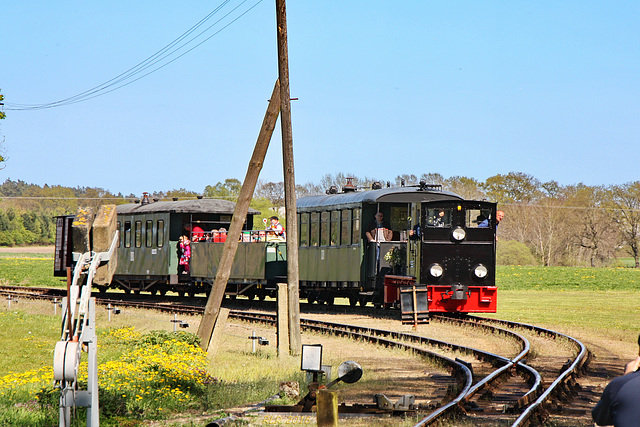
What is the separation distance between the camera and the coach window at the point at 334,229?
23266 millimetres

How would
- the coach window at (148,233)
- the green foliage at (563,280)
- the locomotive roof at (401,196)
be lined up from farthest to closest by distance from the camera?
1. the green foliage at (563,280)
2. the coach window at (148,233)
3. the locomotive roof at (401,196)

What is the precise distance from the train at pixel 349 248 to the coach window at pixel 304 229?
3cm

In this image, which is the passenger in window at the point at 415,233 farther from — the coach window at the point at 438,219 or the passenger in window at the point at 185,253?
the passenger in window at the point at 185,253

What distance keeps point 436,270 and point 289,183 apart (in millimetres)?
6438

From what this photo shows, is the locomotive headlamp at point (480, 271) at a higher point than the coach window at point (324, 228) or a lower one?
lower

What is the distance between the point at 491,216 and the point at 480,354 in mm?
7062

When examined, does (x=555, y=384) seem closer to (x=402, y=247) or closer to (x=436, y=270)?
(x=436, y=270)

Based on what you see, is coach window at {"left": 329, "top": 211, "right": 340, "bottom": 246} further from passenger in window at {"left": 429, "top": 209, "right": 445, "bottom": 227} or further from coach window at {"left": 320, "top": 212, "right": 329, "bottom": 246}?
passenger in window at {"left": 429, "top": 209, "right": 445, "bottom": 227}

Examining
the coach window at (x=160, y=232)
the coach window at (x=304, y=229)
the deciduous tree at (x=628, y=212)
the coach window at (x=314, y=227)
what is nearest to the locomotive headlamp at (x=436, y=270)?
the coach window at (x=314, y=227)

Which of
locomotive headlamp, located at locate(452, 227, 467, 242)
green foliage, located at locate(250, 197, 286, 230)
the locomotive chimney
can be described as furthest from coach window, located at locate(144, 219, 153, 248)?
green foliage, located at locate(250, 197, 286, 230)

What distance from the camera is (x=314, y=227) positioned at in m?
24.8

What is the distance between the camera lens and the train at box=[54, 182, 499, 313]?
19844 mm

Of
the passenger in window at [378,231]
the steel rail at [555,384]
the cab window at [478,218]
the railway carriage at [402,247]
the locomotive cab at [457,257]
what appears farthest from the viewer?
the passenger in window at [378,231]

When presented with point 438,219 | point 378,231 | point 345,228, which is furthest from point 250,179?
point 345,228
